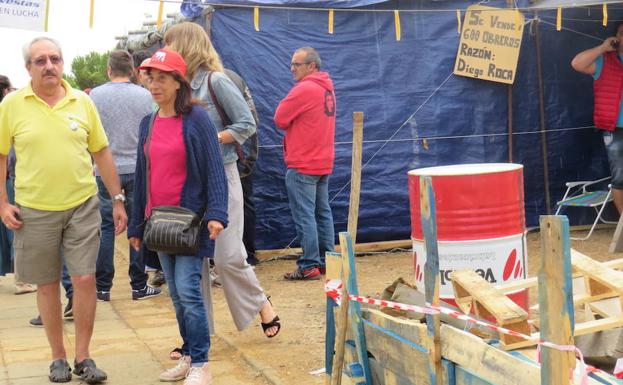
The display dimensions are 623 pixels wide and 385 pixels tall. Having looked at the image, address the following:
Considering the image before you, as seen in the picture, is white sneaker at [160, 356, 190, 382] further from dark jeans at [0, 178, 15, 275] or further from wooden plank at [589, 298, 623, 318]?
dark jeans at [0, 178, 15, 275]

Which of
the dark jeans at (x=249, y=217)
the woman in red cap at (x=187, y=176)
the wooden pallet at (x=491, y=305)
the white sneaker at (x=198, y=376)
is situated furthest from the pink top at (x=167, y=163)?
the dark jeans at (x=249, y=217)

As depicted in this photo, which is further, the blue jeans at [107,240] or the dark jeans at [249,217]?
the dark jeans at [249,217]

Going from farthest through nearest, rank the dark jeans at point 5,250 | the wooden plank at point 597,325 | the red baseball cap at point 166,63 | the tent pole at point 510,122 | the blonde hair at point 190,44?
the tent pole at point 510,122, the dark jeans at point 5,250, the blonde hair at point 190,44, the red baseball cap at point 166,63, the wooden plank at point 597,325

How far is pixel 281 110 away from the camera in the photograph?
8234mm

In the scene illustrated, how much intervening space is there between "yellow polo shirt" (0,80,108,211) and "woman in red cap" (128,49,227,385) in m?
0.48

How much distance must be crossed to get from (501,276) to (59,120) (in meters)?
2.51

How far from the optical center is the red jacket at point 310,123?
819cm

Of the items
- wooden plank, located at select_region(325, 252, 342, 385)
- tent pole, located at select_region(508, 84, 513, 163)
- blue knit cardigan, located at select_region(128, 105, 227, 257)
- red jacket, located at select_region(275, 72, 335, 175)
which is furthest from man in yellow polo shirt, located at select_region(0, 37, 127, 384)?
tent pole, located at select_region(508, 84, 513, 163)

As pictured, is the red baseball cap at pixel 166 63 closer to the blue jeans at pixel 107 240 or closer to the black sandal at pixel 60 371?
the black sandal at pixel 60 371

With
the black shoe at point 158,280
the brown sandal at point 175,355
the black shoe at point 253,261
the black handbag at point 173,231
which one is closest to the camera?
the black handbag at point 173,231

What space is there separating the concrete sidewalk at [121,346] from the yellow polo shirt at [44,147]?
1065 millimetres

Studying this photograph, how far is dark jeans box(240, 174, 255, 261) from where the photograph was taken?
8930mm

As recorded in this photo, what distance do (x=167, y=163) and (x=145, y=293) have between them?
10.3 ft

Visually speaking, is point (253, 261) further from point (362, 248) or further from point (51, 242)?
point (51, 242)
